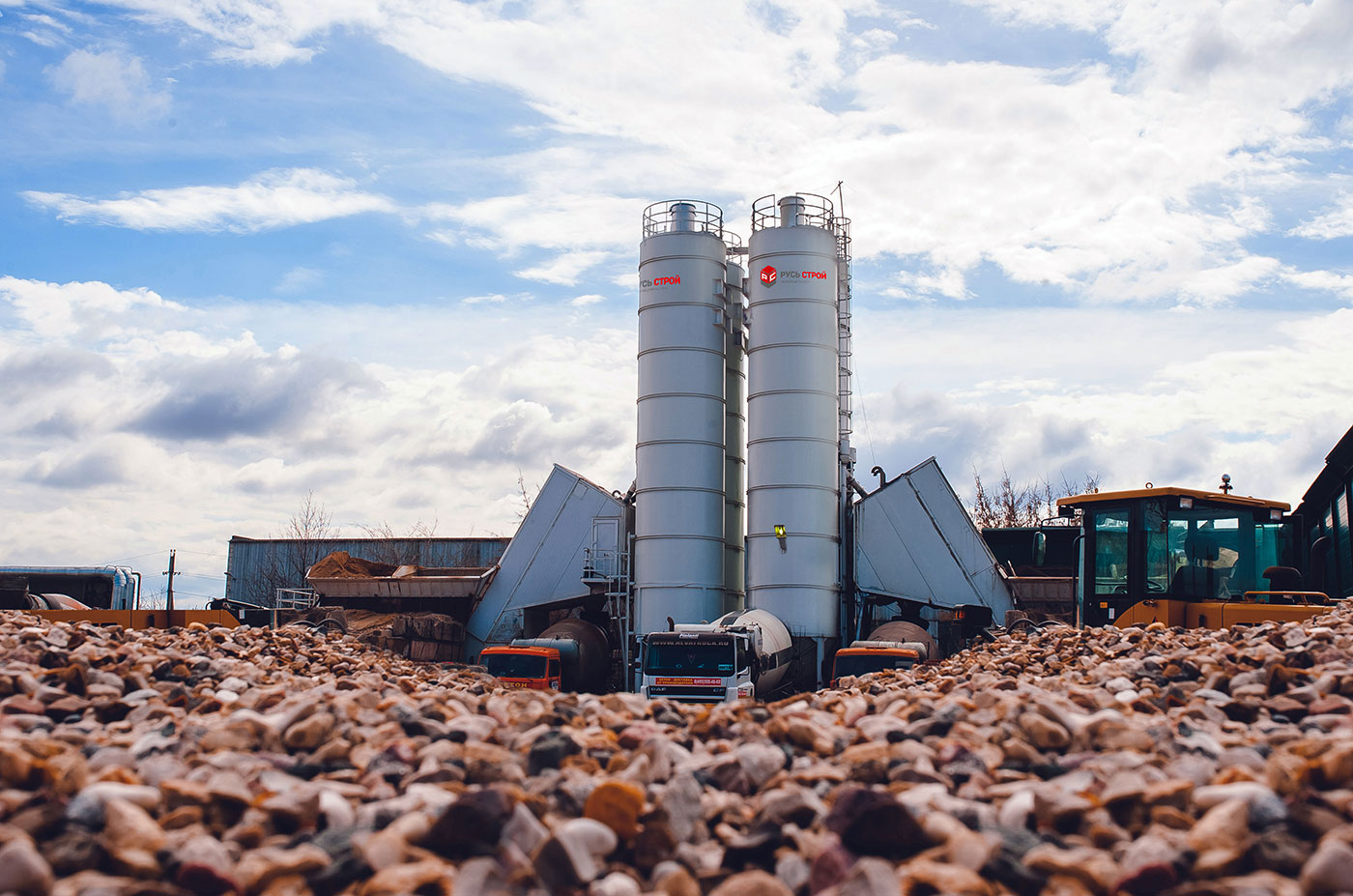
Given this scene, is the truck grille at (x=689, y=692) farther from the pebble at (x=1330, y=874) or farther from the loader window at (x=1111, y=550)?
the pebble at (x=1330, y=874)

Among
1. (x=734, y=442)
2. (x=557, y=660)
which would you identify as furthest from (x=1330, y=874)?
(x=734, y=442)

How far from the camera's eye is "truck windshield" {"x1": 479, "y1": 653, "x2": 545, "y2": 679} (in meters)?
17.2

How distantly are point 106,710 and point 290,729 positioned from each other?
2.07 m

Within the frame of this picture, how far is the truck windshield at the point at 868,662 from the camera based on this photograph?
16203mm

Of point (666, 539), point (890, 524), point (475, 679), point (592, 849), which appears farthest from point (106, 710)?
point (890, 524)

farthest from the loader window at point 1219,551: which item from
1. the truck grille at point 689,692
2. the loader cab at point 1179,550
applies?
the truck grille at point 689,692

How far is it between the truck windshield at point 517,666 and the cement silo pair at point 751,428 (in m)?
4.57

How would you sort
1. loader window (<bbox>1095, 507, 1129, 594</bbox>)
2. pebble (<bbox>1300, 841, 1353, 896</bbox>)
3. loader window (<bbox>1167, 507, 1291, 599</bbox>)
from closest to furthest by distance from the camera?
1. pebble (<bbox>1300, 841, 1353, 896</bbox>)
2. loader window (<bbox>1167, 507, 1291, 599</bbox>)
3. loader window (<bbox>1095, 507, 1129, 594</bbox>)

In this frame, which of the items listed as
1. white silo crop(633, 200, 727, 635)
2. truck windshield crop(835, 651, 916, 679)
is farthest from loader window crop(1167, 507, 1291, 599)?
white silo crop(633, 200, 727, 635)

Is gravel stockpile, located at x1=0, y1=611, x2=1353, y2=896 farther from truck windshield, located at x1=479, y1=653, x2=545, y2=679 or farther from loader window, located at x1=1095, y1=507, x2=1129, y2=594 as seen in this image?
truck windshield, located at x1=479, y1=653, x2=545, y2=679

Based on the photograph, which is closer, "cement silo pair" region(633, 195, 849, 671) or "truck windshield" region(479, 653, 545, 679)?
"truck windshield" region(479, 653, 545, 679)

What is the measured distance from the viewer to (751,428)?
72.5 feet

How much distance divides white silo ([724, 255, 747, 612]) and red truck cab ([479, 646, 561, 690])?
6283mm

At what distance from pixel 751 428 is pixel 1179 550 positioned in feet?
32.5
